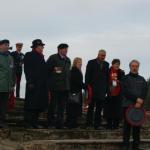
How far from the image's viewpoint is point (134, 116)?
36.6 ft

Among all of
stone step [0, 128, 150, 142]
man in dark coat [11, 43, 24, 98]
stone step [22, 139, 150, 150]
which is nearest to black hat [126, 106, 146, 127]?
stone step [22, 139, 150, 150]

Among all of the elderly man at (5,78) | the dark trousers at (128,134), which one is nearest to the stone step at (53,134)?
the elderly man at (5,78)

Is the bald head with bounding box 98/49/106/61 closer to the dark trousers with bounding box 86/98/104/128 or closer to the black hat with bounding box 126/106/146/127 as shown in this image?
the dark trousers with bounding box 86/98/104/128

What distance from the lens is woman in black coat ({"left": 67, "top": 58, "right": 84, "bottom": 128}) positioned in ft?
43.0

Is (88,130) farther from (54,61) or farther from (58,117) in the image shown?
(54,61)

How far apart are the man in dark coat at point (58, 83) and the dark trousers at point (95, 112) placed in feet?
2.56

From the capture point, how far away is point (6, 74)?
11.9 metres

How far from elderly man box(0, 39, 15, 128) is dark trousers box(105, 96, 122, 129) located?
2.68m

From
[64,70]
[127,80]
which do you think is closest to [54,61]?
[64,70]

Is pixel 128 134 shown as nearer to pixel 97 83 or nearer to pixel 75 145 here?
pixel 75 145

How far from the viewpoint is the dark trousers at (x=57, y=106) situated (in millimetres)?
12453

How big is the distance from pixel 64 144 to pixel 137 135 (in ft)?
5.07

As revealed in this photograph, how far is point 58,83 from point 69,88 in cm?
38

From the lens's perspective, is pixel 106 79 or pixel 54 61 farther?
pixel 106 79
